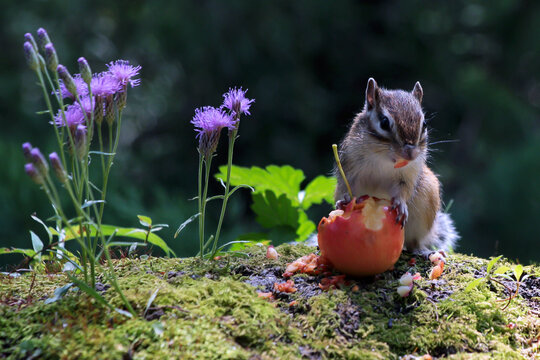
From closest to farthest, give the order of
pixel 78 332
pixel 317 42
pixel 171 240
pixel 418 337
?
pixel 78 332
pixel 418 337
pixel 171 240
pixel 317 42

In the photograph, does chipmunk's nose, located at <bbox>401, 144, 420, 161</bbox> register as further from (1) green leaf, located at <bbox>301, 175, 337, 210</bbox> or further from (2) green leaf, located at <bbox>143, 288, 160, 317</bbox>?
(2) green leaf, located at <bbox>143, 288, 160, 317</bbox>

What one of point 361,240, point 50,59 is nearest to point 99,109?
point 50,59

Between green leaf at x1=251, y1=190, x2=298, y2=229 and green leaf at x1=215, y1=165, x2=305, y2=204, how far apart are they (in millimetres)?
53

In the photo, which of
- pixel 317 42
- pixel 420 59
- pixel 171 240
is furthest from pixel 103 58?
pixel 420 59

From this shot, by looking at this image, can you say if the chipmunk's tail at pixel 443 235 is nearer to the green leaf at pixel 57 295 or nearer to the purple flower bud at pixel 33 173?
the green leaf at pixel 57 295

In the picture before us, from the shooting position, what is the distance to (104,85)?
129 cm

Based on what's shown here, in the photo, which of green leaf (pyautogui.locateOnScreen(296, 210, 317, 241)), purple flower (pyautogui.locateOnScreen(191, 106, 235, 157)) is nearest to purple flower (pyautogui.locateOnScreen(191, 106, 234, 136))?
purple flower (pyautogui.locateOnScreen(191, 106, 235, 157))

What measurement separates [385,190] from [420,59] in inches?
86.3

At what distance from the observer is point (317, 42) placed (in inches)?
139

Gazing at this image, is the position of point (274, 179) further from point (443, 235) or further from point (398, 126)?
point (443, 235)

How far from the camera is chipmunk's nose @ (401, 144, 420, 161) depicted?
174 cm

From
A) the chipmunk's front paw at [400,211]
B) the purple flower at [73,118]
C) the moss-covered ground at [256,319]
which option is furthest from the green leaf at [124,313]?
the chipmunk's front paw at [400,211]

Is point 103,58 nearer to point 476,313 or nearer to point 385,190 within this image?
point 385,190

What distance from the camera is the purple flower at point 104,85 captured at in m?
1.28
